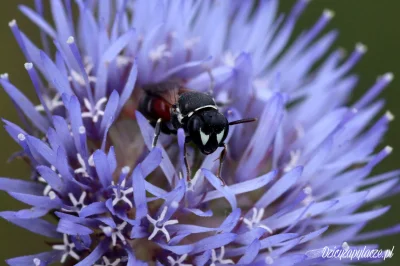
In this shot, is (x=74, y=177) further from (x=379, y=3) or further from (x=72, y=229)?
(x=379, y=3)

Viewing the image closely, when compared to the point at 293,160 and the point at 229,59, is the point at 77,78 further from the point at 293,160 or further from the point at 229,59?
the point at 293,160

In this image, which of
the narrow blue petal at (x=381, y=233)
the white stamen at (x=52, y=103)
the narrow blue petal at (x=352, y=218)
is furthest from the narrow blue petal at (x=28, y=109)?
the narrow blue petal at (x=381, y=233)

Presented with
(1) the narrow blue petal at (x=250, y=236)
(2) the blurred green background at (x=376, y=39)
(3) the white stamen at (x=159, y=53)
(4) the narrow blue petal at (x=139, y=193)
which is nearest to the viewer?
(4) the narrow blue petal at (x=139, y=193)

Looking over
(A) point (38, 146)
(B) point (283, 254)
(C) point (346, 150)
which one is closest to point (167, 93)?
(A) point (38, 146)

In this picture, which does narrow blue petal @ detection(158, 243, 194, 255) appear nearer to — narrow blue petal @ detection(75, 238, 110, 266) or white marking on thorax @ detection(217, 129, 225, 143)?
narrow blue petal @ detection(75, 238, 110, 266)

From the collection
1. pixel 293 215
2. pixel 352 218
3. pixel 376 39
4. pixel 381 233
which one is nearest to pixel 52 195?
Result: pixel 293 215

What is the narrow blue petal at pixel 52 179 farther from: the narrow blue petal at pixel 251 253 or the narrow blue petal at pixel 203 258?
the narrow blue petal at pixel 251 253

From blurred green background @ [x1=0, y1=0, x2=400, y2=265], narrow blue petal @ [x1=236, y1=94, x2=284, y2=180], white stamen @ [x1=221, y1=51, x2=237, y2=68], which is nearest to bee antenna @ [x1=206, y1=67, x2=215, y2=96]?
white stamen @ [x1=221, y1=51, x2=237, y2=68]
